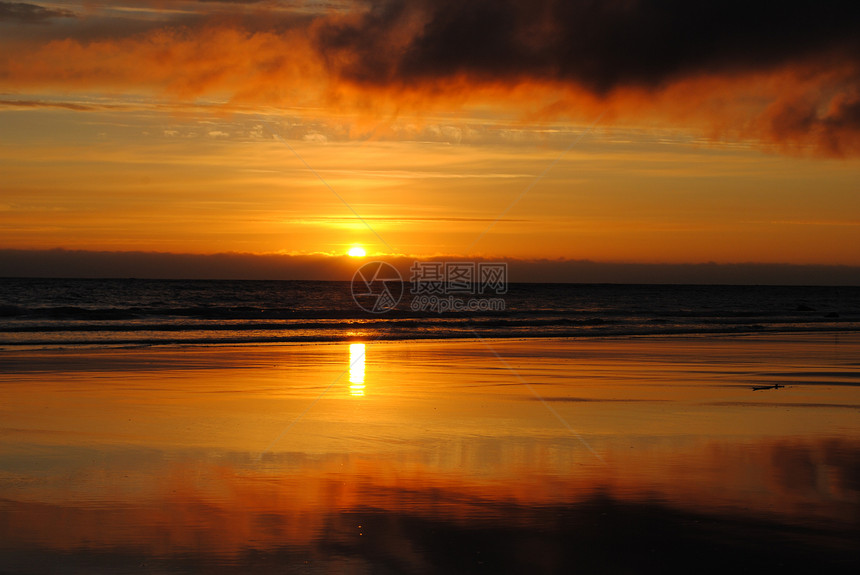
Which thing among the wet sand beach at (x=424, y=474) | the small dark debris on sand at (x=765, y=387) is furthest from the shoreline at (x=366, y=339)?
the small dark debris on sand at (x=765, y=387)

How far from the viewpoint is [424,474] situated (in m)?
7.46

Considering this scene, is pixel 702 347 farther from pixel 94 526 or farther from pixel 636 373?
pixel 94 526

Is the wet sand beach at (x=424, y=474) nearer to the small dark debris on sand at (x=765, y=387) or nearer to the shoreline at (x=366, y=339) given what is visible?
Answer: the small dark debris on sand at (x=765, y=387)

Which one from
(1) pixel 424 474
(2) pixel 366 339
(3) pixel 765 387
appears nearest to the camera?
(1) pixel 424 474

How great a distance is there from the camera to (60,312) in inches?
1638

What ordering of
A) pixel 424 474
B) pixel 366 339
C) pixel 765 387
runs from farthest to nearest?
pixel 366 339 → pixel 765 387 → pixel 424 474

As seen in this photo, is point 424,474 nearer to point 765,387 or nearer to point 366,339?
point 765,387

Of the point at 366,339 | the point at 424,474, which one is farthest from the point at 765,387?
the point at 366,339

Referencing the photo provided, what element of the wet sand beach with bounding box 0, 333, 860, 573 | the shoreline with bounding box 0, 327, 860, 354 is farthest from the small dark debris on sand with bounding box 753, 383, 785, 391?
the shoreline with bounding box 0, 327, 860, 354

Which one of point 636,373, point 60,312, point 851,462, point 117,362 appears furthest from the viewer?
point 60,312

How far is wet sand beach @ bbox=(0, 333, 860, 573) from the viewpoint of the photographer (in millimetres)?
5383

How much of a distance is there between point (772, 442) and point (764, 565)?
4230 mm

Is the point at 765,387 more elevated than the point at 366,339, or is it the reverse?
the point at 366,339

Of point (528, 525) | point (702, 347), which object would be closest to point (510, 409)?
point (528, 525)
